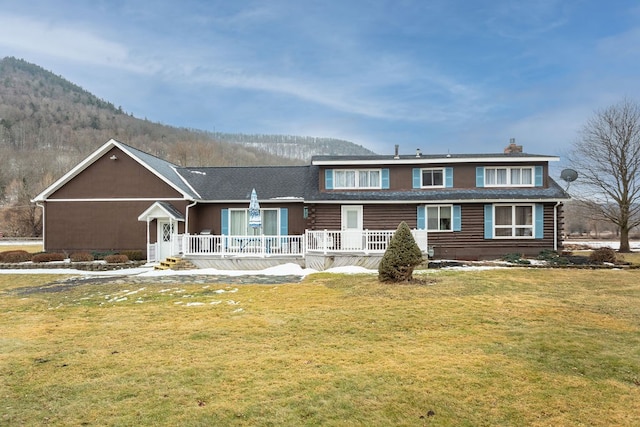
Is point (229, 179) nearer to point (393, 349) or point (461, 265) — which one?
point (461, 265)

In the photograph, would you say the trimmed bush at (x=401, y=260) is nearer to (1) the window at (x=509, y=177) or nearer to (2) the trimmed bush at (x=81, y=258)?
(1) the window at (x=509, y=177)

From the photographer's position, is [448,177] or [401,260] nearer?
[401,260]

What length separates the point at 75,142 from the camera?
9831cm

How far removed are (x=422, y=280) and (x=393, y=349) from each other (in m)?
6.86

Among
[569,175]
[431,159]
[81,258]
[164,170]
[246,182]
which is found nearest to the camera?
[81,258]

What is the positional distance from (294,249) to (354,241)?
9.72 feet

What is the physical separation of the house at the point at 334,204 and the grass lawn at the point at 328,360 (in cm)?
1039

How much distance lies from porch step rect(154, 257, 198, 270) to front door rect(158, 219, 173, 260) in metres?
2.86

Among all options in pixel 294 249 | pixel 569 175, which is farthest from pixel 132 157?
pixel 569 175

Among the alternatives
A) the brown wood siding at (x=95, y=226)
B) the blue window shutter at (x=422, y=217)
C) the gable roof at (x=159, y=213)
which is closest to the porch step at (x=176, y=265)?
the gable roof at (x=159, y=213)

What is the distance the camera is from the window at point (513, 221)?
21.4m

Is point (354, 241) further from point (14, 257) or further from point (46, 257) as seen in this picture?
point (14, 257)

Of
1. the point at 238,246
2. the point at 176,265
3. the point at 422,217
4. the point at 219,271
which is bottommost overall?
the point at 219,271

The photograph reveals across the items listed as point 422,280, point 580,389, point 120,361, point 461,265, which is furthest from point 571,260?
point 120,361
